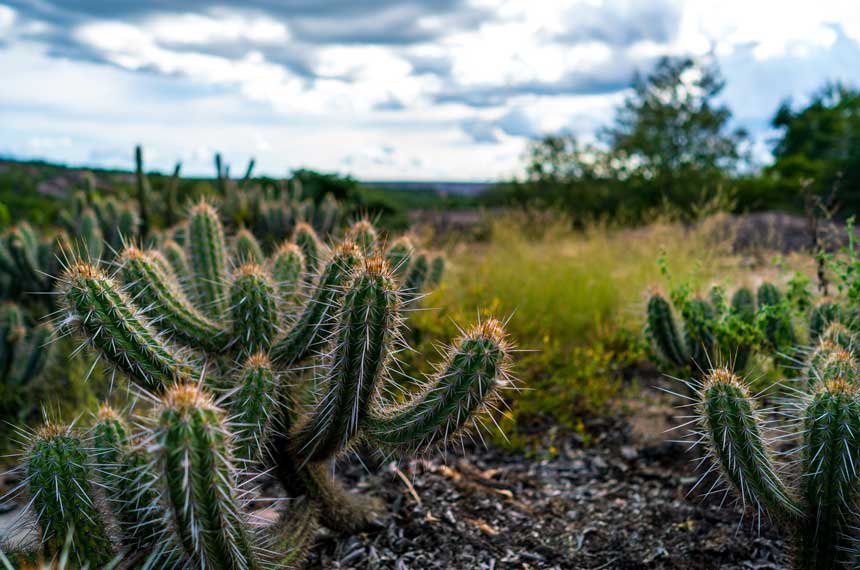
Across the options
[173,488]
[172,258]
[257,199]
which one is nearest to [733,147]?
Answer: [257,199]

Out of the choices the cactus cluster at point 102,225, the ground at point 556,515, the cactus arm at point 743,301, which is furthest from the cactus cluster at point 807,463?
the cactus cluster at point 102,225

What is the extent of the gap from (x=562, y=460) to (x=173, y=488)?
2959 millimetres

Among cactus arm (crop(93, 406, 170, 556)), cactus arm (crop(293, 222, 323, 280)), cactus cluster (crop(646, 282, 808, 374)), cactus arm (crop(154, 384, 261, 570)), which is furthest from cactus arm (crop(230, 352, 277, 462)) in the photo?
cactus cluster (crop(646, 282, 808, 374))

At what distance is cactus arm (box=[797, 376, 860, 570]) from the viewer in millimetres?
2545

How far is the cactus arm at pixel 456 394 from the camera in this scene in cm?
246

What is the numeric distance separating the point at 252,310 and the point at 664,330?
269 cm

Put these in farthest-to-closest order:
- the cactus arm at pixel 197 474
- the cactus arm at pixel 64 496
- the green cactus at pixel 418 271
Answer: the green cactus at pixel 418 271 → the cactus arm at pixel 64 496 → the cactus arm at pixel 197 474

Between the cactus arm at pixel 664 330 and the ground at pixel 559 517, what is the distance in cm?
55

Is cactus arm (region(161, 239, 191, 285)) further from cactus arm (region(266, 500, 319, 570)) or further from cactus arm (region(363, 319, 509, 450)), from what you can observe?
cactus arm (region(363, 319, 509, 450))

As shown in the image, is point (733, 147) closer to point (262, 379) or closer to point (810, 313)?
point (810, 313)

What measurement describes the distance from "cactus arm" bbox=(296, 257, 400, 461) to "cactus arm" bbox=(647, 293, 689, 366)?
2406 mm

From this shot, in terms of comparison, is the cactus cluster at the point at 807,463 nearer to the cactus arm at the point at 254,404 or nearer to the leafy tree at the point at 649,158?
the cactus arm at the point at 254,404

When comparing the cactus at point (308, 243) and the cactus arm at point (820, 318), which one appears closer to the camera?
the cactus arm at point (820, 318)

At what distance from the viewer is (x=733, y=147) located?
756 inches
